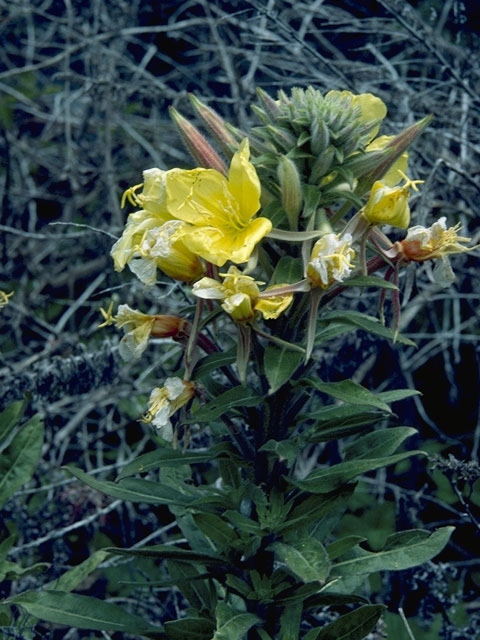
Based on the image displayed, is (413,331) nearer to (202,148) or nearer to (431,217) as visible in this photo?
(431,217)

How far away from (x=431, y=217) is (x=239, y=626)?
2.02 meters

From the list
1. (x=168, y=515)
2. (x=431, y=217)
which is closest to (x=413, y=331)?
(x=431, y=217)

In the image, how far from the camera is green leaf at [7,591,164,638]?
5.76ft

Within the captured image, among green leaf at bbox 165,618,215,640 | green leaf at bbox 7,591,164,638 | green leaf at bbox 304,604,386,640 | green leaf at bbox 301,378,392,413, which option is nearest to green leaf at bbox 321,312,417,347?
green leaf at bbox 301,378,392,413

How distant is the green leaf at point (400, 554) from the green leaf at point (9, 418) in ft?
3.57

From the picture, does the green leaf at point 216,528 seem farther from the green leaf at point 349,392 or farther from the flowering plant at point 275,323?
the green leaf at point 349,392

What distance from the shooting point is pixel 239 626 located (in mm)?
1548

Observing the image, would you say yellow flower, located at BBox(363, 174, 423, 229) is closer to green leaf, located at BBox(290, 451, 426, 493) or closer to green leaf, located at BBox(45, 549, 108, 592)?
green leaf, located at BBox(290, 451, 426, 493)

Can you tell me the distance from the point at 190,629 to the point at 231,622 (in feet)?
0.48

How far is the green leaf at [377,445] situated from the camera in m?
1.73

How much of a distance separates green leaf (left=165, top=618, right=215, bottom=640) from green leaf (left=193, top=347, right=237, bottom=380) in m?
0.55

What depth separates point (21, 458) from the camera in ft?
7.31

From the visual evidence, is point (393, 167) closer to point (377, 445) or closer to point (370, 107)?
point (370, 107)

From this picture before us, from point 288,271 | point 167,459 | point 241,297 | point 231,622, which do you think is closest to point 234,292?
point 241,297
